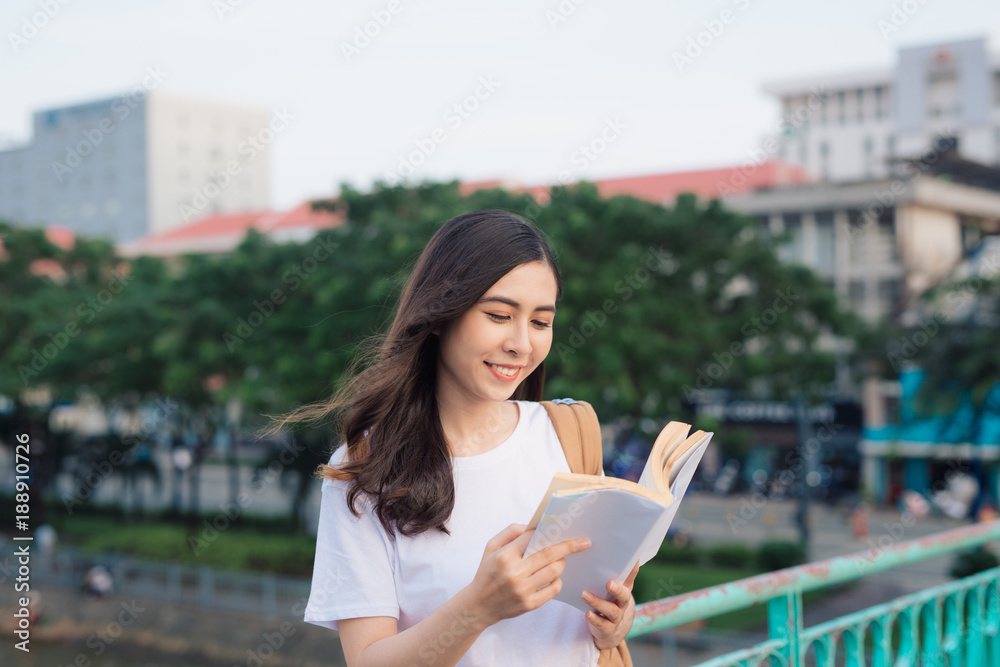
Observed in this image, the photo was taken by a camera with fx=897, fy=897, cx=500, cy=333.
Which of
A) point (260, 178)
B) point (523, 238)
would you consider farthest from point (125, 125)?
point (523, 238)

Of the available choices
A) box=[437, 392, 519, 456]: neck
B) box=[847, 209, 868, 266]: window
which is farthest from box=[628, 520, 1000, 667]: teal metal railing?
box=[847, 209, 868, 266]: window

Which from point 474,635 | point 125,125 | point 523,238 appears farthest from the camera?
point 125,125

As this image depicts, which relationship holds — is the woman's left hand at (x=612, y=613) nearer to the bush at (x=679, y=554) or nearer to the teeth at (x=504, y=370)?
the teeth at (x=504, y=370)

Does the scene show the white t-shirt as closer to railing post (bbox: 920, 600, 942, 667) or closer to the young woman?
the young woman

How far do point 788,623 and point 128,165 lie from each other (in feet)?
171

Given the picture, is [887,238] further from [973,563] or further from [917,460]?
[973,563]

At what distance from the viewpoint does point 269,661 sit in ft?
45.0

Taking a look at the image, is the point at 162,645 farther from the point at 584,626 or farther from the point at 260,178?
the point at 260,178

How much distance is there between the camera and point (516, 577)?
1307 millimetres

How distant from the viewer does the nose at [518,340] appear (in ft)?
5.28

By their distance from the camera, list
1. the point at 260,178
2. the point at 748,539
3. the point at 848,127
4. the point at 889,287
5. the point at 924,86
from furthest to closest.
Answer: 1. the point at 260,178
2. the point at 848,127
3. the point at 924,86
4. the point at 889,287
5. the point at 748,539

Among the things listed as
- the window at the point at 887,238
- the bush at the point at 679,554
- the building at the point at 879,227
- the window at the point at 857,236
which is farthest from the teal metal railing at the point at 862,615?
the window at the point at 887,238

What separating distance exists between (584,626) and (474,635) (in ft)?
1.21

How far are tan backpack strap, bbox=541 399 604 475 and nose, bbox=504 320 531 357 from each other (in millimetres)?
221
